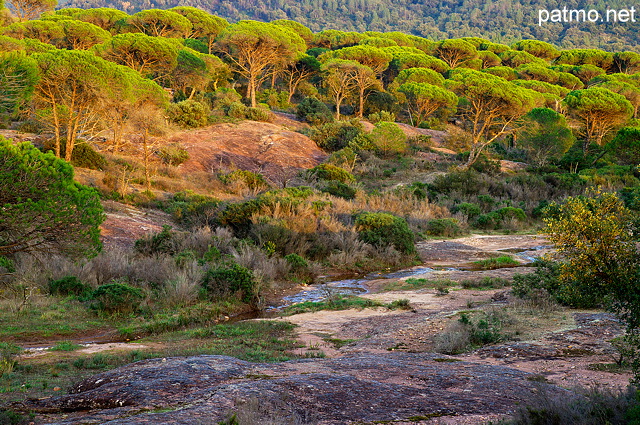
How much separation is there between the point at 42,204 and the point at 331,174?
23281mm

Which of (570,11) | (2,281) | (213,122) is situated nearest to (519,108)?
(213,122)

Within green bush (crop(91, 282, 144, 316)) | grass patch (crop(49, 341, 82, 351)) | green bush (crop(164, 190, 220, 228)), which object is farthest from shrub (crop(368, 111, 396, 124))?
grass patch (crop(49, 341, 82, 351))

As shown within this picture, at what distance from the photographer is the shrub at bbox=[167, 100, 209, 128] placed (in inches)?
1390

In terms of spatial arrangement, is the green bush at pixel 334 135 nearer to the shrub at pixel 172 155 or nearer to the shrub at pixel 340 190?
the shrub at pixel 172 155

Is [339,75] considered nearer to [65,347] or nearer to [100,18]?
[100,18]

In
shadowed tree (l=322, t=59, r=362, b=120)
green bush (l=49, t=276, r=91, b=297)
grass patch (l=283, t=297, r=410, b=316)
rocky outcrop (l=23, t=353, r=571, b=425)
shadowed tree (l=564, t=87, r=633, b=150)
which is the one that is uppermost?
shadowed tree (l=322, t=59, r=362, b=120)

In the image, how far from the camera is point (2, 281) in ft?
34.8

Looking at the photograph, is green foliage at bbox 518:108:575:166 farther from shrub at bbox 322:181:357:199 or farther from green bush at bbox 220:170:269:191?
green bush at bbox 220:170:269:191

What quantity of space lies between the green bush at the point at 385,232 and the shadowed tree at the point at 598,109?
102ft

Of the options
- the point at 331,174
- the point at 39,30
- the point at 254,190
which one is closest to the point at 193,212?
the point at 254,190

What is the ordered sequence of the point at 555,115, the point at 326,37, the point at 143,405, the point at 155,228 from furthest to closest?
the point at 326,37, the point at 555,115, the point at 155,228, the point at 143,405

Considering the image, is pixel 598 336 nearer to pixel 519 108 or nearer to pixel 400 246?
pixel 400 246

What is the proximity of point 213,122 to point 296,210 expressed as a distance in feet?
68.7

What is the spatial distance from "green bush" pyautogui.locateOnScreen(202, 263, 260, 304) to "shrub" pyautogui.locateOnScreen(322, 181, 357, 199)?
13999 mm
